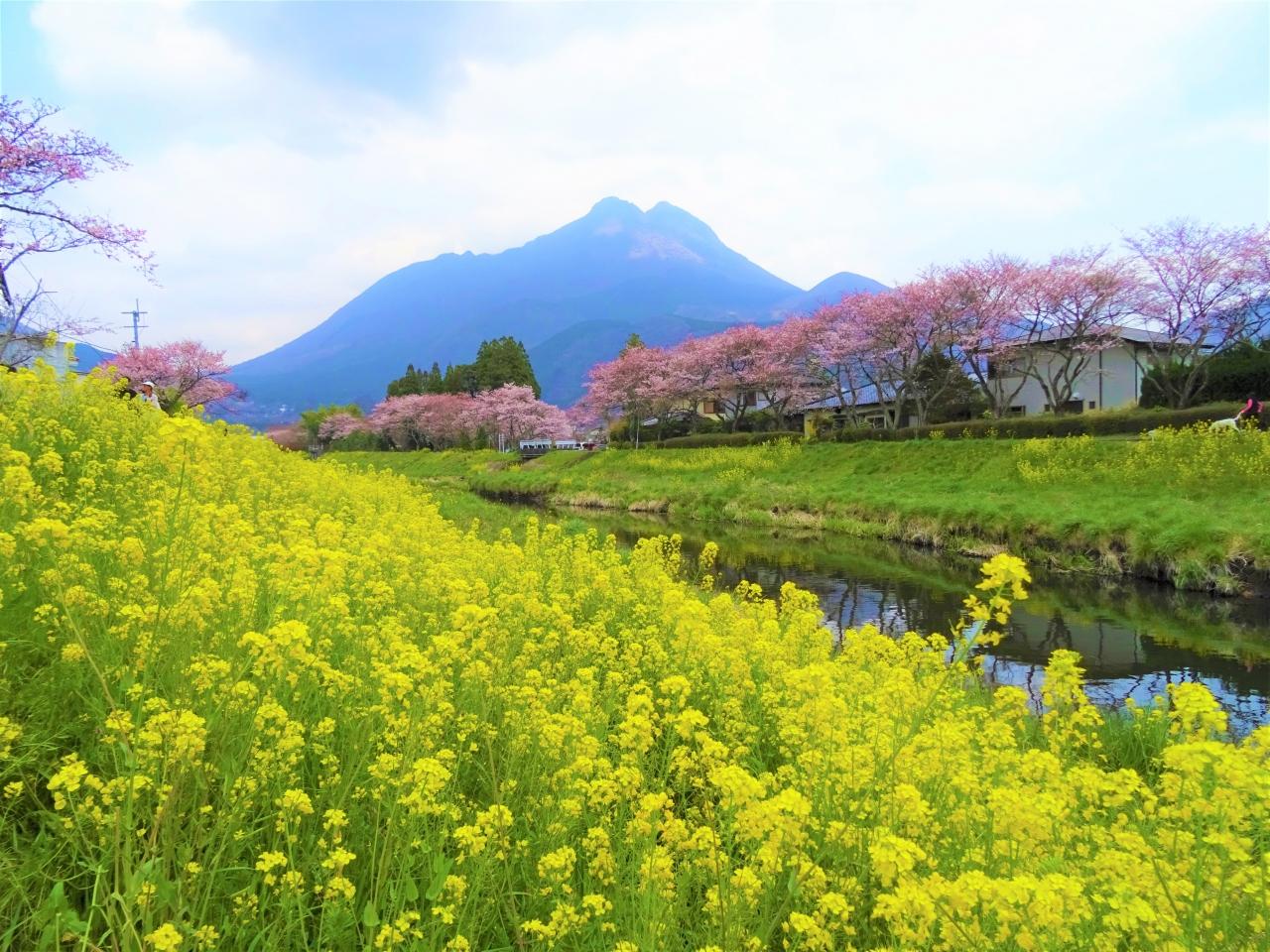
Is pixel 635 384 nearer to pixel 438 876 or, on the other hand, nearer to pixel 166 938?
pixel 438 876

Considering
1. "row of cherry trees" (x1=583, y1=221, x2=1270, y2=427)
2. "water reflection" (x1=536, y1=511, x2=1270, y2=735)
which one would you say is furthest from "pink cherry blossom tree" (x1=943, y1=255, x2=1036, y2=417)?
"water reflection" (x1=536, y1=511, x2=1270, y2=735)

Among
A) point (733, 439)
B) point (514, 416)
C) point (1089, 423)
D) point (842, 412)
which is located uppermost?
point (514, 416)

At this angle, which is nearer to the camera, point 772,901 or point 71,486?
point 772,901

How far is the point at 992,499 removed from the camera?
18328mm

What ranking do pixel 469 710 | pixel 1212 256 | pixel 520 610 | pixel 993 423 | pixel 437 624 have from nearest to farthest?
1. pixel 469 710
2. pixel 437 624
3. pixel 520 610
4. pixel 993 423
5. pixel 1212 256

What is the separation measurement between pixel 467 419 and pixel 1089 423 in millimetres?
51824

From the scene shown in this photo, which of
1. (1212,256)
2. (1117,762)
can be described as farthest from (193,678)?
(1212,256)

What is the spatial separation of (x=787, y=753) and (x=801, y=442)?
104 feet

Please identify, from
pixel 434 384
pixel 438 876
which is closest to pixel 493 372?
pixel 434 384

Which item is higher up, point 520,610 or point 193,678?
point 193,678

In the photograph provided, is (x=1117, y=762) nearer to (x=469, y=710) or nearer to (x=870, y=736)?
(x=870, y=736)

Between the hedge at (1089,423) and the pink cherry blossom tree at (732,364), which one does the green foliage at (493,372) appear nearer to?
the pink cherry blossom tree at (732,364)

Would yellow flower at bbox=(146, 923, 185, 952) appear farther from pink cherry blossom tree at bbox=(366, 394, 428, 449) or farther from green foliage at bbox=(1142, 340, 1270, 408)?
pink cherry blossom tree at bbox=(366, 394, 428, 449)

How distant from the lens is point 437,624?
432 cm
